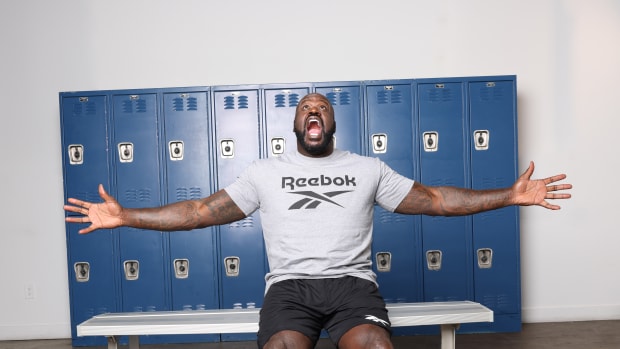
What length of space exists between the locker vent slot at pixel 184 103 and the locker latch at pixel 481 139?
231cm

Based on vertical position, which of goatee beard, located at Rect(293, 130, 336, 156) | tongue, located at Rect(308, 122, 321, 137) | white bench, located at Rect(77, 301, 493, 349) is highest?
tongue, located at Rect(308, 122, 321, 137)

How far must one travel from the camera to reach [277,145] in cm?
453

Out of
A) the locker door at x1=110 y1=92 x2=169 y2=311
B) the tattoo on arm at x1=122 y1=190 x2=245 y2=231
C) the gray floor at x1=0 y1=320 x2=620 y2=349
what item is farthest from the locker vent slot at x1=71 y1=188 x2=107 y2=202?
the tattoo on arm at x1=122 y1=190 x2=245 y2=231

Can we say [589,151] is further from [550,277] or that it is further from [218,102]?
[218,102]

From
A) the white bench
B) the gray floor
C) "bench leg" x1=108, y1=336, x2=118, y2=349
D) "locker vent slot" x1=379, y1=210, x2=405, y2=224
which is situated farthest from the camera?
"locker vent slot" x1=379, y1=210, x2=405, y2=224

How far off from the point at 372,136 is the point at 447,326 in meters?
2.01

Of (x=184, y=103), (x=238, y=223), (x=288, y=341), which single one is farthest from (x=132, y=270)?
(x=288, y=341)

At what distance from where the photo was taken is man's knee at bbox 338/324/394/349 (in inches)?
82.3

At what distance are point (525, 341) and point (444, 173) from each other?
1.43 m

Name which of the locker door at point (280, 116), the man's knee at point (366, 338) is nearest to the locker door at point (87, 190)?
the locker door at point (280, 116)

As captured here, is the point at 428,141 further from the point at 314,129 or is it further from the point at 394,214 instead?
the point at 314,129

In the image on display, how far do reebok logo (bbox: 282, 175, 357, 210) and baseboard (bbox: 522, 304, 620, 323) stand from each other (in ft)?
10.9

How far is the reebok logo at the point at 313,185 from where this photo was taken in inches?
94.1

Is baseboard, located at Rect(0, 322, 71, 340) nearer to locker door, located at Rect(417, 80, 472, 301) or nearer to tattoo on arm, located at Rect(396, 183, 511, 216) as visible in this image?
locker door, located at Rect(417, 80, 472, 301)
